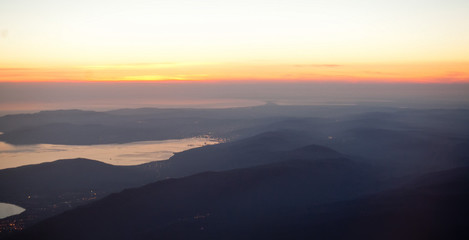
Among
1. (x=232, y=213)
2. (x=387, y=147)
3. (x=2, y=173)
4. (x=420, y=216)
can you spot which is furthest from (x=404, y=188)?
(x=2, y=173)

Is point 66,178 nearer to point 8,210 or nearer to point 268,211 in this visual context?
point 8,210

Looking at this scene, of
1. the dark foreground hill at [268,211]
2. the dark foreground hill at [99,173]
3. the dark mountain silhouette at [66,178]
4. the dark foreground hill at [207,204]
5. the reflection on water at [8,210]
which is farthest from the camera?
the dark mountain silhouette at [66,178]

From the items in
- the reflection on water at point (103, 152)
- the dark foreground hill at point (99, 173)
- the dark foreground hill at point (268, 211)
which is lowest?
the reflection on water at point (103, 152)

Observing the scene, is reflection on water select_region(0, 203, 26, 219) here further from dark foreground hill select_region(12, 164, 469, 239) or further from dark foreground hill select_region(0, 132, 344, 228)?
dark foreground hill select_region(12, 164, 469, 239)

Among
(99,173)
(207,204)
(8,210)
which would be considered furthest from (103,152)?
(207,204)

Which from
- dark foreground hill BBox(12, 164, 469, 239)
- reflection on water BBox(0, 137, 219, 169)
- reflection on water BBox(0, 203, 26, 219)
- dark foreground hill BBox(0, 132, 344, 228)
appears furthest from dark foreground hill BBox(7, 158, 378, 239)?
reflection on water BBox(0, 137, 219, 169)

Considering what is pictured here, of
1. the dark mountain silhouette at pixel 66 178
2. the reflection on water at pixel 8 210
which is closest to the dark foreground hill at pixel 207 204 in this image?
the reflection on water at pixel 8 210

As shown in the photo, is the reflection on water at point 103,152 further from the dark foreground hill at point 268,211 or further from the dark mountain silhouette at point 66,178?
the dark foreground hill at point 268,211
